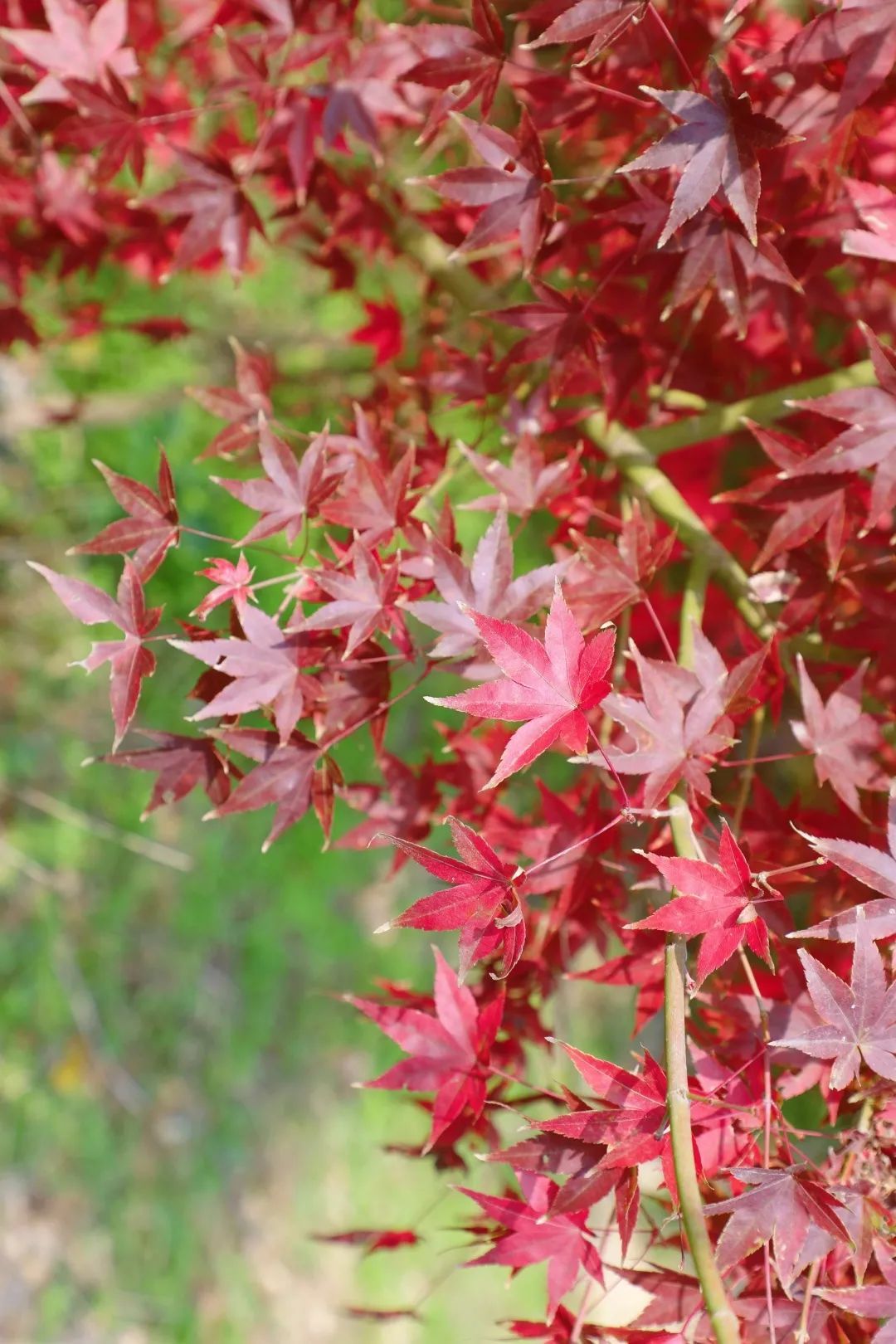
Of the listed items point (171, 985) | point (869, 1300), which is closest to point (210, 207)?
point (869, 1300)

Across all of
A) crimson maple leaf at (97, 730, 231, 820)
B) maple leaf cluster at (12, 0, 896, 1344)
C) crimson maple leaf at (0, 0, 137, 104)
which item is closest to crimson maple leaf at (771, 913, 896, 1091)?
maple leaf cluster at (12, 0, 896, 1344)

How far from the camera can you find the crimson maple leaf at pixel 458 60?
3.25 ft

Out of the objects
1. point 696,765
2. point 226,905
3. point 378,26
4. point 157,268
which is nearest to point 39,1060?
point 226,905

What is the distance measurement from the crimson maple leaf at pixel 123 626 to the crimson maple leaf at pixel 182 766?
0.07m

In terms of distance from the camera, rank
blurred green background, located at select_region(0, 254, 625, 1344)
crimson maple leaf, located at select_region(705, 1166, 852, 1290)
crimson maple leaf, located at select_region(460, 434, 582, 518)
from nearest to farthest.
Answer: crimson maple leaf, located at select_region(705, 1166, 852, 1290), crimson maple leaf, located at select_region(460, 434, 582, 518), blurred green background, located at select_region(0, 254, 625, 1344)

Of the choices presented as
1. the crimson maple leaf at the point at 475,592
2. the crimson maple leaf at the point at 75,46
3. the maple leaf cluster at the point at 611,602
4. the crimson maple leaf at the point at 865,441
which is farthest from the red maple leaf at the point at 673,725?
the crimson maple leaf at the point at 75,46

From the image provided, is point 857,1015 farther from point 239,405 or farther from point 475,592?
point 239,405

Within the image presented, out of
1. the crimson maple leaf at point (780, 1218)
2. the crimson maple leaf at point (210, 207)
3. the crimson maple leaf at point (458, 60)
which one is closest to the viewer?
the crimson maple leaf at point (780, 1218)

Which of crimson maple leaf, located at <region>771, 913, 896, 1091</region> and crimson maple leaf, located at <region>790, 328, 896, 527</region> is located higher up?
crimson maple leaf, located at <region>790, 328, 896, 527</region>

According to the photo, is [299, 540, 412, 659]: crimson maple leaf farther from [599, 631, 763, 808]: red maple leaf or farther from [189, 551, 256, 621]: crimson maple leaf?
[599, 631, 763, 808]: red maple leaf

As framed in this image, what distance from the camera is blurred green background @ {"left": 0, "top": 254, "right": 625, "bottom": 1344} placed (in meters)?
2.45

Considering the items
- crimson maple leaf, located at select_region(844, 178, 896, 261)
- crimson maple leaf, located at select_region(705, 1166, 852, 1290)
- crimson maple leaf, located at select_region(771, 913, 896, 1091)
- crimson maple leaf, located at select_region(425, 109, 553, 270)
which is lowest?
crimson maple leaf, located at select_region(705, 1166, 852, 1290)

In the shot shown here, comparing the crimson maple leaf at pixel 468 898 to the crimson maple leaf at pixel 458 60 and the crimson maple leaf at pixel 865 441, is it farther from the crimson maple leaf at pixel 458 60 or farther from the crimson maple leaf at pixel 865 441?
the crimson maple leaf at pixel 458 60

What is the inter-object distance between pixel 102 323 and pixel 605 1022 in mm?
2224
